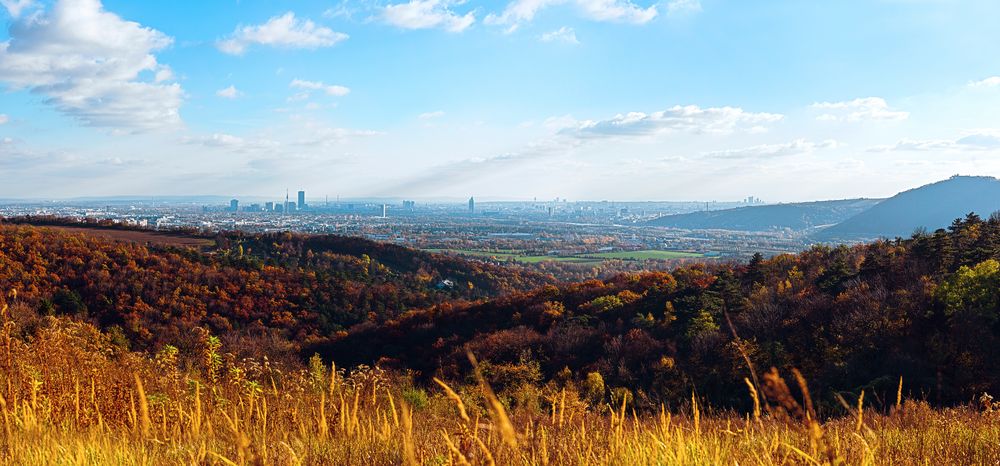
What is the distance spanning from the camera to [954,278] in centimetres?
1825

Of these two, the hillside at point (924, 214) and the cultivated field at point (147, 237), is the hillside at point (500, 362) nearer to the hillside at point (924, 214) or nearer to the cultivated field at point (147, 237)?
the cultivated field at point (147, 237)

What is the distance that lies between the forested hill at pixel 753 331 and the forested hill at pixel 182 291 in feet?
30.4

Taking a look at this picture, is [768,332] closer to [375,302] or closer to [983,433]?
[983,433]

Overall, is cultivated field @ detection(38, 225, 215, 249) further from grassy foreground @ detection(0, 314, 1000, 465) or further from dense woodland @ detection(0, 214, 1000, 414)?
grassy foreground @ detection(0, 314, 1000, 465)

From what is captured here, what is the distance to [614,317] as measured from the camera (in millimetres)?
28469


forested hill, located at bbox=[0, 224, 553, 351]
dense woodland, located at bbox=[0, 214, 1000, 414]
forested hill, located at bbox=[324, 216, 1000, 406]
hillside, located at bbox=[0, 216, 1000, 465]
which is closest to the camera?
hillside, located at bbox=[0, 216, 1000, 465]

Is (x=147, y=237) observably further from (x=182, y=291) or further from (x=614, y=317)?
(x=614, y=317)

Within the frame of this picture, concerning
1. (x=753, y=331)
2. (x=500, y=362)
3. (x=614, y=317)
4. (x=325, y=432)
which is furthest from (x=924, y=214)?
(x=325, y=432)

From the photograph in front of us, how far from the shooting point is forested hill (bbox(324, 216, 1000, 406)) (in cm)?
1493

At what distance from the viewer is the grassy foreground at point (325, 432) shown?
267 cm

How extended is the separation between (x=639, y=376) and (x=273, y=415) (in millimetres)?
16240

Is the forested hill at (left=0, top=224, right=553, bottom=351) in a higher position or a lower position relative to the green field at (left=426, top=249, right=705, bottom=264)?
higher

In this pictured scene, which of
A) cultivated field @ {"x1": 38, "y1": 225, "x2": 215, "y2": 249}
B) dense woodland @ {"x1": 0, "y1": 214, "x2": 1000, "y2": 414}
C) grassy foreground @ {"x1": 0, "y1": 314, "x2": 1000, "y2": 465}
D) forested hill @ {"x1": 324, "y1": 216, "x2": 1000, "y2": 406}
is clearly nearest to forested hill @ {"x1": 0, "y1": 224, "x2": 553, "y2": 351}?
dense woodland @ {"x1": 0, "y1": 214, "x2": 1000, "y2": 414}

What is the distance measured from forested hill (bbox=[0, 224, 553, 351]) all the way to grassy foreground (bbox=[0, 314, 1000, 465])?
2417 centimetres
